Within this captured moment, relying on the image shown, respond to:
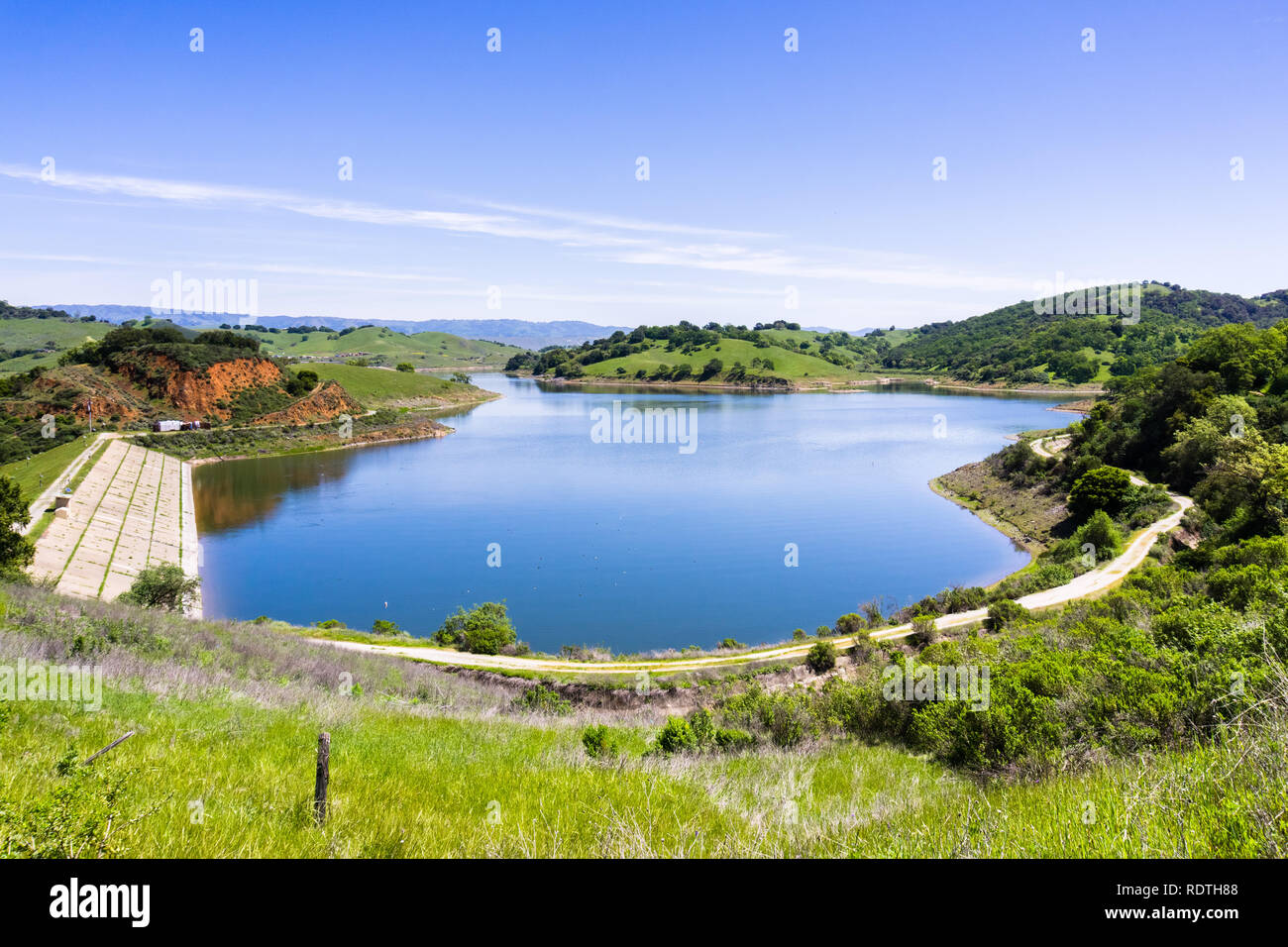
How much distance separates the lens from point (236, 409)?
83.9m

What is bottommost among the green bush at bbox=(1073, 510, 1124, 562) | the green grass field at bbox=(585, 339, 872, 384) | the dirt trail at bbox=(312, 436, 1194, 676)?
the dirt trail at bbox=(312, 436, 1194, 676)

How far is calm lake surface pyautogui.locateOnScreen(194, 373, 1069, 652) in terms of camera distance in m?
33.5

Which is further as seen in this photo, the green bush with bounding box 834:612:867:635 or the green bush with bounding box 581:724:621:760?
the green bush with bounding box 834:612:867:635

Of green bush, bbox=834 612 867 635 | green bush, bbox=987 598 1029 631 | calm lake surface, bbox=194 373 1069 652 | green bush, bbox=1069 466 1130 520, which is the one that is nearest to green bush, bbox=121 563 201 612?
calm lake surface, bbox=194 373 1069 652

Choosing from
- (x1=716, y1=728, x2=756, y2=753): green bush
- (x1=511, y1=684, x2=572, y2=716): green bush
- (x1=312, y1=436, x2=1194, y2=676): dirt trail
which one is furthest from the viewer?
(x1=312, y1=436, x2=1194, y2=676): dirt trail

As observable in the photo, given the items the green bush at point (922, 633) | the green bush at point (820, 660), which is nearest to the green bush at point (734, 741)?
the green bush at point (820, 660)

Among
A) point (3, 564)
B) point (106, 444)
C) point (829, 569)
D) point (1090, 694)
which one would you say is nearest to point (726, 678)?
point (1090, 694)

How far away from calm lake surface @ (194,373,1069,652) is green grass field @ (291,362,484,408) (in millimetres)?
33352

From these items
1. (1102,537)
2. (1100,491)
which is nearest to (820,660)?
(1102,537)

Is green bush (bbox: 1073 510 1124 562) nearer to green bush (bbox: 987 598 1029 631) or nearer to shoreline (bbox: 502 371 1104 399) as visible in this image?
green bush (bbox: 987 598 1029 631)

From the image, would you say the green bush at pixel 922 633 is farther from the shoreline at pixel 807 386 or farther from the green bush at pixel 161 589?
the shoreline at pixel 807 386

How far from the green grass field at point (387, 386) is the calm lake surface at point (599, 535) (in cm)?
3335
